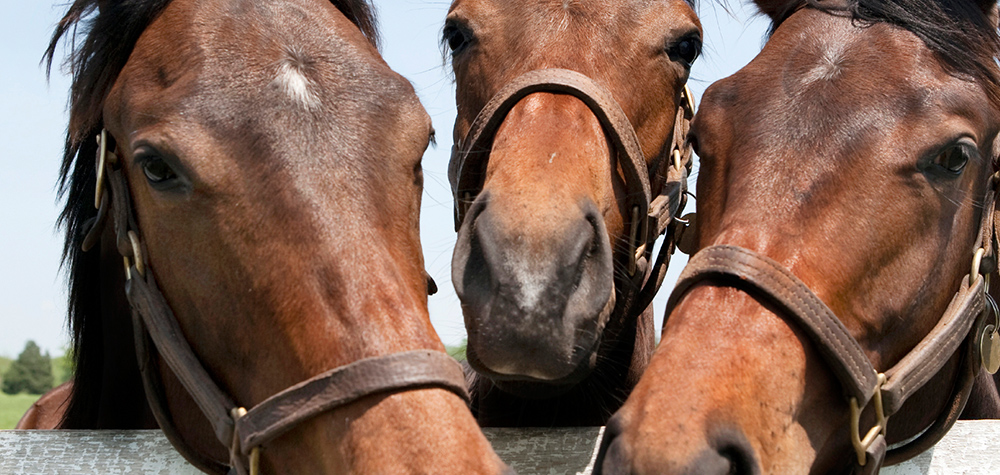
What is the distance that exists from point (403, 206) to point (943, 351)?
1.49 metres

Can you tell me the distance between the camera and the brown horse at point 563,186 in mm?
2240

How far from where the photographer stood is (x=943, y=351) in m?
2.29

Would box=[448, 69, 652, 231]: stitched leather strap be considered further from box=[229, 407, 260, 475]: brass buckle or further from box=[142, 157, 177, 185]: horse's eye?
box=[229, 407, 260, 475]: brass buckle

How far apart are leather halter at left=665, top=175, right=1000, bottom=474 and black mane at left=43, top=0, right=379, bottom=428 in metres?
1.47

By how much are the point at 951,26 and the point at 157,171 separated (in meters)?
2.27

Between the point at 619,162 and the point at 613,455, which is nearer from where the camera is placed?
the point at 613,455

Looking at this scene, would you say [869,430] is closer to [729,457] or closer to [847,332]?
[847,332]

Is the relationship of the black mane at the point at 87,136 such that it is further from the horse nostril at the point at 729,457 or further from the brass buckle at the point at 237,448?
the horse nostril at the point at 729,457

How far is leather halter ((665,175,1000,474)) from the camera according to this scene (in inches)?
79.8

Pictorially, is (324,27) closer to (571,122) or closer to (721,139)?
(571,122)

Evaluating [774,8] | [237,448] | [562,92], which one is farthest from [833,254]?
[237,448]

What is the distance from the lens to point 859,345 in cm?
Result: 210

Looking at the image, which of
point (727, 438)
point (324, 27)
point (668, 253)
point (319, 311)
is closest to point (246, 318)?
point (319, 311)

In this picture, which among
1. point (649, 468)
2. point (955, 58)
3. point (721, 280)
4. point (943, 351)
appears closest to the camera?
point (649, 468)
